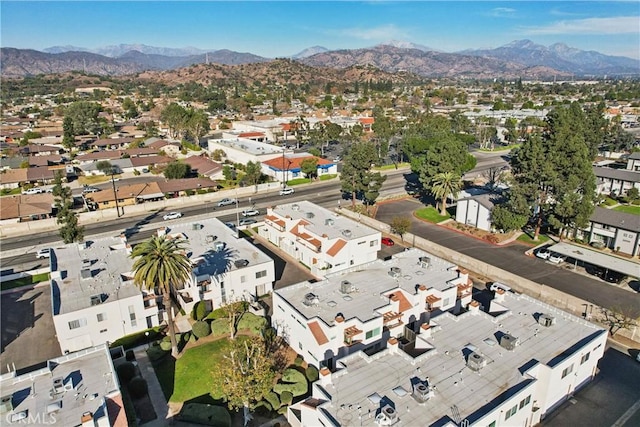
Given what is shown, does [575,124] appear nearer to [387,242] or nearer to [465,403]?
[387,242]

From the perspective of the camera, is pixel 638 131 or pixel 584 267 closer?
pixel 584 267

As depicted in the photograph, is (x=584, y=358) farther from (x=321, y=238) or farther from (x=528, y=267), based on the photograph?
(x=321, y=238)

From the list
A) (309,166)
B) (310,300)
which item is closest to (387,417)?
(310,300)

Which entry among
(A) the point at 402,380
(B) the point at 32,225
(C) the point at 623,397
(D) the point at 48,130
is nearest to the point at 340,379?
(A) the point at 402,380

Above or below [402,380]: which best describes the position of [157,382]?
below

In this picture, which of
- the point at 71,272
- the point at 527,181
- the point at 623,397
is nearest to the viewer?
the point at 623,397
